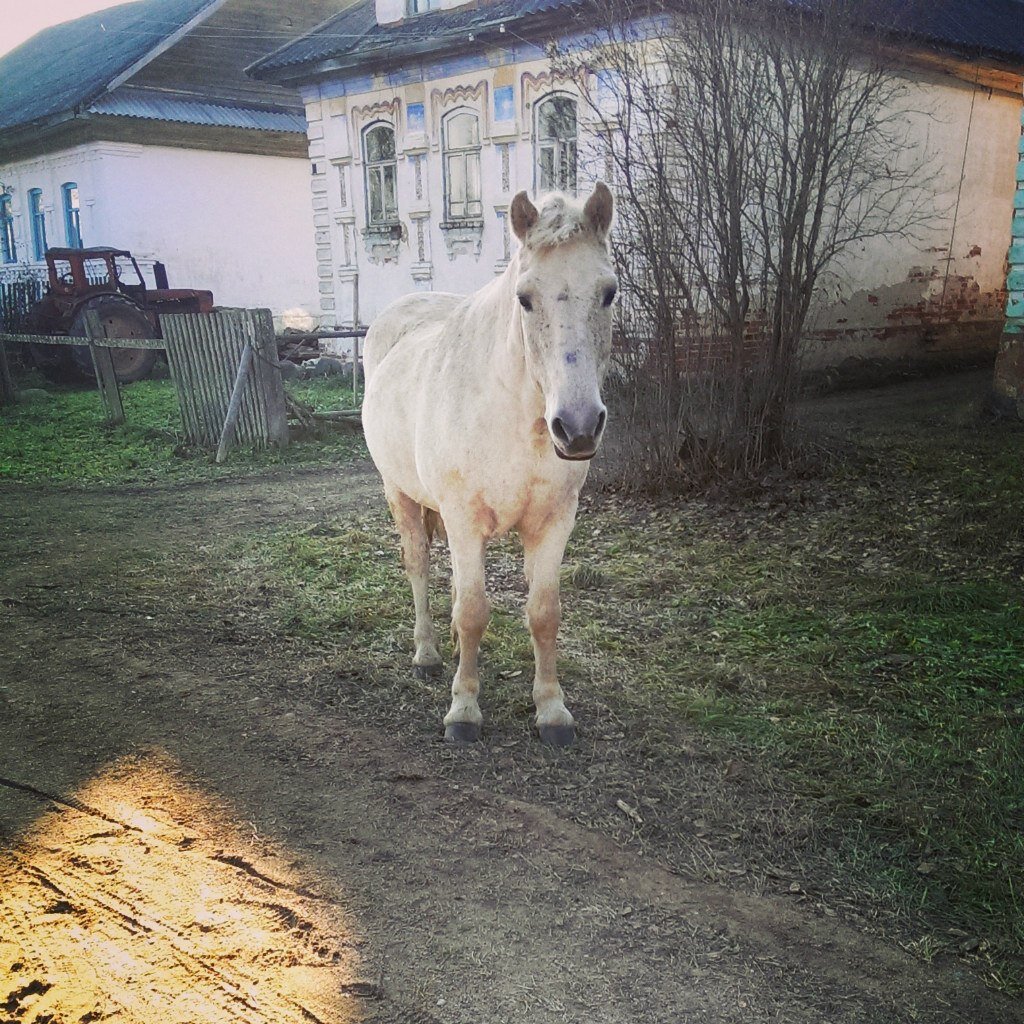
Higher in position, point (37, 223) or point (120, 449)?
point (37, 223)

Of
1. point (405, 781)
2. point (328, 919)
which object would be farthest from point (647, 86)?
point (328, 919)

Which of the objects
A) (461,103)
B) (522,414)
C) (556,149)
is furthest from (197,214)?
(522,414)

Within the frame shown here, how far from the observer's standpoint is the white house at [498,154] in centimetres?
1266

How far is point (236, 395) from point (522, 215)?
7.10 m

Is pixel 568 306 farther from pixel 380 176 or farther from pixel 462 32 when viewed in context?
pixel 380 176

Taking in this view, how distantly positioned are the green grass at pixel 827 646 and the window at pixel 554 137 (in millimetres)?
6599

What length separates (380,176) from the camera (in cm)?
1519

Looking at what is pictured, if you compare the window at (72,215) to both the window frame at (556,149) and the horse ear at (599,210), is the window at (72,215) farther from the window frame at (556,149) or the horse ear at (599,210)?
the horse ear at (599,210)

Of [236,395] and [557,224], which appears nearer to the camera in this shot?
[557,224]

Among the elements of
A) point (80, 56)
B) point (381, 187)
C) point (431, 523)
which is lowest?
point (431, 523)

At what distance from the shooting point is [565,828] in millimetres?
3061

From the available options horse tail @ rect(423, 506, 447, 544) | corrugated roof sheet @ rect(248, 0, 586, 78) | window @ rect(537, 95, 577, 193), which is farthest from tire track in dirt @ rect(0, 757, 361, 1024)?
window @ rect(537, 95, 577, 193)

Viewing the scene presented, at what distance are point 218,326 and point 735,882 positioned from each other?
8394mm

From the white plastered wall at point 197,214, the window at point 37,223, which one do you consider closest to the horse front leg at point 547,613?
the white plastered wall at point 197,214
